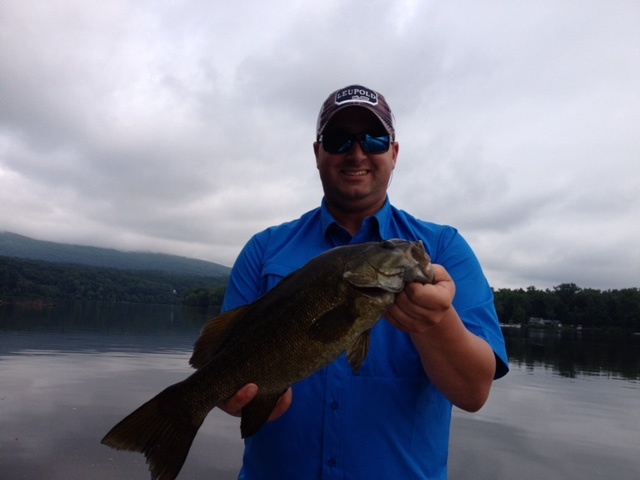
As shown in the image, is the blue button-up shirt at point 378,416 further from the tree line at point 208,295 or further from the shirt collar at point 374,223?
the tree line at point 208,295

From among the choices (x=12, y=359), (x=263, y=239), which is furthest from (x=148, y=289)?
(x=263, y=239)

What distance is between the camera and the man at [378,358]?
3062 millimetres

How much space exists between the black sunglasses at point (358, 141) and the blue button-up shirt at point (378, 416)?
39.7 inches

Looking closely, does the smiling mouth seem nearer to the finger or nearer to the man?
the man

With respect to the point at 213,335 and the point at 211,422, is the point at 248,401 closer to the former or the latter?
the point at 213,335

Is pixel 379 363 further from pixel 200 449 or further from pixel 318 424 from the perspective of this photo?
pixel 200 449

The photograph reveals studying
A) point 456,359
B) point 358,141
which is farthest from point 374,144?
point 456,359

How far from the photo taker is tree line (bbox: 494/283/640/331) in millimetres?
115625

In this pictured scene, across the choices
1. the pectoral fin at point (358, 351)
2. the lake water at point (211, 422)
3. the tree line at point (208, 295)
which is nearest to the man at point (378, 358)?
the pectoral fin at point (358, 351)

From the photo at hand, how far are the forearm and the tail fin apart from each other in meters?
1.73

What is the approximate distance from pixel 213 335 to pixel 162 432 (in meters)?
0.76

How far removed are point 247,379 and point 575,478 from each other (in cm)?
1778

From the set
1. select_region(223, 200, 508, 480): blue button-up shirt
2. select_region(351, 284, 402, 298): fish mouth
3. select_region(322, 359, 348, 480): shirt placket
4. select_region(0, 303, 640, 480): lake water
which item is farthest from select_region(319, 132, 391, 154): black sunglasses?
select_region(0, 303, 640, 480): lake water

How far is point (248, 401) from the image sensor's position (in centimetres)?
321
